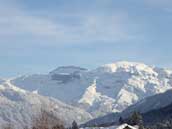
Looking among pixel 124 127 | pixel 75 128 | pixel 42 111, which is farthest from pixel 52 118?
pixel 75 128

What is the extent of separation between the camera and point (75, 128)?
184875 mm

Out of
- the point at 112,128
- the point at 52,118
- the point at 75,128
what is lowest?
the point at 75,128

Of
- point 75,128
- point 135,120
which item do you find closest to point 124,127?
point 135,120

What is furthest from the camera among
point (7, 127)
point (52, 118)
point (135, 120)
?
point (135, 120)

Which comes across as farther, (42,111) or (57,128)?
(57,128)

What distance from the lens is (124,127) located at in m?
109

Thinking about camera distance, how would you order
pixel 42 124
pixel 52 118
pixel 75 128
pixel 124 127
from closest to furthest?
pixel 42 124 → pixel 52 118 → pixel 124 127 → pixel 75 128

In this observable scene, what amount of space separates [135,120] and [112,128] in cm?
5174

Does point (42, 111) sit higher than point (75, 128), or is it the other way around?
point (42, 111)

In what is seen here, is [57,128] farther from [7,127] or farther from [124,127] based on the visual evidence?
[124,127]

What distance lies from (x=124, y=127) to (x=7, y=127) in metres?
32.3

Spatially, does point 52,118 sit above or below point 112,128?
above

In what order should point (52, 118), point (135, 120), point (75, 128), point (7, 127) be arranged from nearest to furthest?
point (52, 118) → point (7, 127) → point (135, 120) → point (75, 128)

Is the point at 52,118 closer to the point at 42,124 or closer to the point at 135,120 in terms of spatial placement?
the point at 42,124
